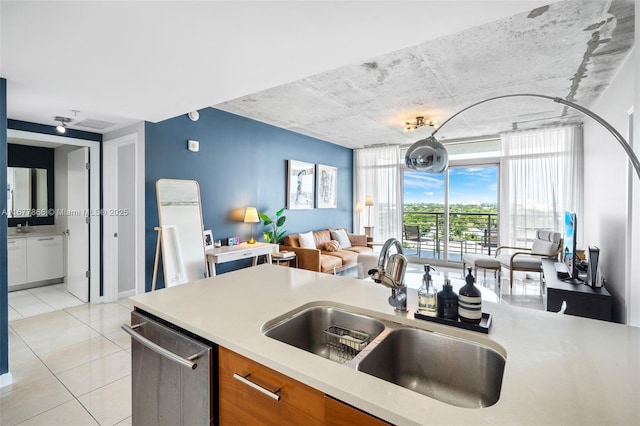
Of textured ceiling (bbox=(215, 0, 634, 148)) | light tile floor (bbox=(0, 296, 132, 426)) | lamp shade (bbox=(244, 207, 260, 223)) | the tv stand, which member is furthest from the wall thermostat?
the tv stand

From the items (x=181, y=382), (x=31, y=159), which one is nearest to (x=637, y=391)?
(x=181, y=382)

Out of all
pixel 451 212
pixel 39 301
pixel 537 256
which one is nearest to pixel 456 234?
pixel 451 212

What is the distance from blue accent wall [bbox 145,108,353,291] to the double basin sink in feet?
9.28

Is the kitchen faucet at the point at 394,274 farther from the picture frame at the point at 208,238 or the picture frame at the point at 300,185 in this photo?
the picture frame at the point at 300,185

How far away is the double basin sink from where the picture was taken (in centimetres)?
98

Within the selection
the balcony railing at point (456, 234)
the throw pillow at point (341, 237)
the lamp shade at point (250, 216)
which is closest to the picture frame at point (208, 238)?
the lamp shade at point (250, 216)

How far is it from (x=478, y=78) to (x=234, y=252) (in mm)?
3350

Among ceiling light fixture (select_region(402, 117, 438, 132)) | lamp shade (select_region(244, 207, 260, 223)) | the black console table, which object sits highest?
ceiling light fixture (select_region(402, 117, 438, 132))

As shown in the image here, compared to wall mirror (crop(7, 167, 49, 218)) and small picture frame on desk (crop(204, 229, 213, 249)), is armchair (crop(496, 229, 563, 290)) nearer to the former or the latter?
small picture frame on desk (crop(204, 229, 213, 249))

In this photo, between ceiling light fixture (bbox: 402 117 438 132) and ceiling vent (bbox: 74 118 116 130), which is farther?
ceiling light fixture (bbox: 402 117 438 132)

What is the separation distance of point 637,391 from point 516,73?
10.3 ft

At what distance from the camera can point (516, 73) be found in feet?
9.74

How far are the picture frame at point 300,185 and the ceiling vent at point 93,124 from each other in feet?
8.55

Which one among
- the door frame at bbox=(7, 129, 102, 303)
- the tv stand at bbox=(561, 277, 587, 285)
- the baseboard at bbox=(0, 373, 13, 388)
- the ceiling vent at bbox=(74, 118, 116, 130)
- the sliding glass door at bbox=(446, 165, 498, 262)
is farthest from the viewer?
the sliding glass door at bbox=(446, 165, 498, 262)
